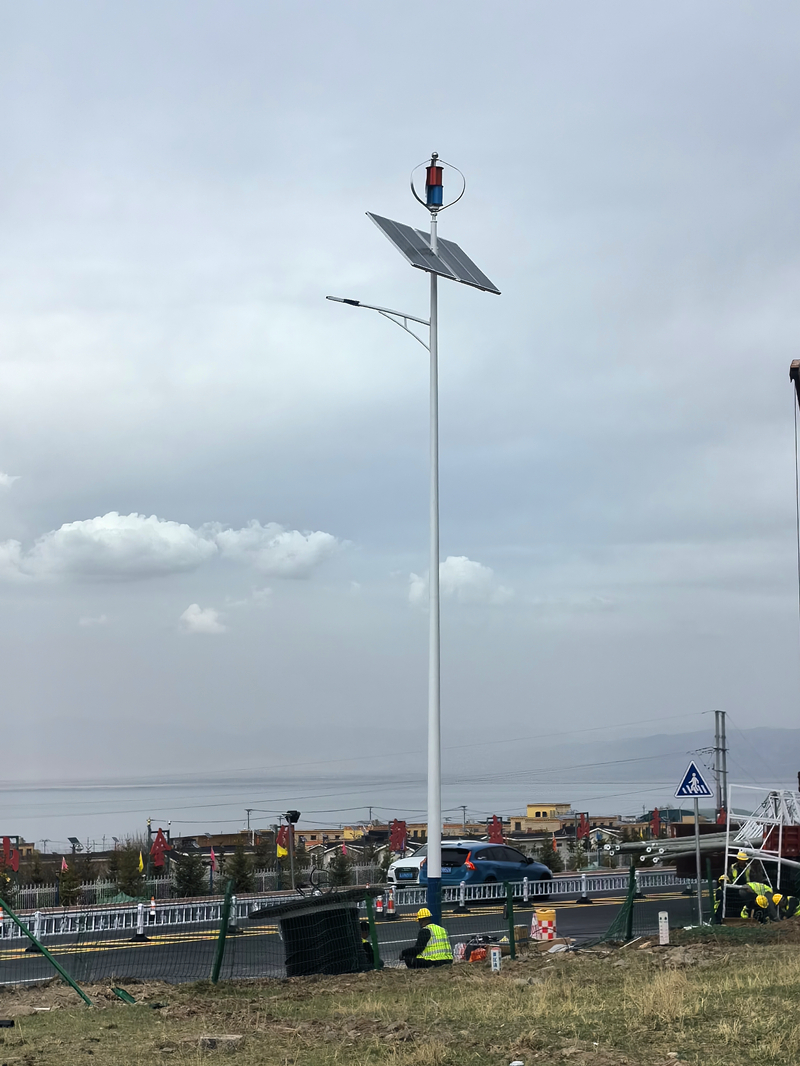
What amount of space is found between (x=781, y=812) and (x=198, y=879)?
2957cm

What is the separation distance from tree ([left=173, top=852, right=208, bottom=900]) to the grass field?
31.5 metres

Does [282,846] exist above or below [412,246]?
below

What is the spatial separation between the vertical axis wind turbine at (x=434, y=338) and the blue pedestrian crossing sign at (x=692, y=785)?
439cm

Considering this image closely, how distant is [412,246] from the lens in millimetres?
21625

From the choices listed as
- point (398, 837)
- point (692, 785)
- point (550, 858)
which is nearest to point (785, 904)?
point (692, 785)

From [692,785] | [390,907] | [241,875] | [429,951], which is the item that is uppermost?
[692,785]

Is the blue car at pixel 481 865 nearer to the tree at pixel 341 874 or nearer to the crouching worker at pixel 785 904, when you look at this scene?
the crouching worker at pixel 785 904

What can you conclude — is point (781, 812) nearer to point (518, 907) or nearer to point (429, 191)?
point (518, 907)

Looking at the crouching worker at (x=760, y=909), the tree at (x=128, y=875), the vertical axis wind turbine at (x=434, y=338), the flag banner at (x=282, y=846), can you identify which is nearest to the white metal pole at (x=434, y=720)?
the vertical axis wind turbine at (x=434, y=338)

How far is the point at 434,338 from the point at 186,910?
15.7 metres

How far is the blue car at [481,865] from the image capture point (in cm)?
3206

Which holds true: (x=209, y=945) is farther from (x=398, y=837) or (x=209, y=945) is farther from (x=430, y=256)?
(x=398, y=837)

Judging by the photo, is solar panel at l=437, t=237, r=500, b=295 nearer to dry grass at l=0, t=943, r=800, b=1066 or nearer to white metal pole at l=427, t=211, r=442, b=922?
white metal pole at l=427, t=211, r=442, b=922

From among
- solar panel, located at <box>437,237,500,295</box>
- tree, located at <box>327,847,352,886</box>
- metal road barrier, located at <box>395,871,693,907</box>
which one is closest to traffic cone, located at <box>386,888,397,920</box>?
metal road barrier, located at <box>395,871,693,907</box>
